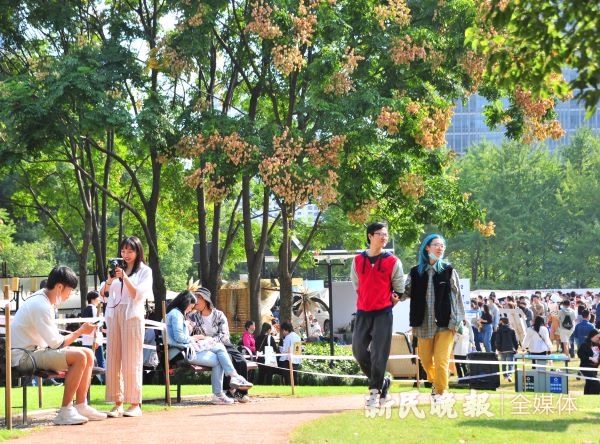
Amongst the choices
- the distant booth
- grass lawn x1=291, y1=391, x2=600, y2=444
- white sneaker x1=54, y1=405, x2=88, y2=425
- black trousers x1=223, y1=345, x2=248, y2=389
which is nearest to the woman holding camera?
white sneaker x1=54, y1=405, x2=88, y2=425

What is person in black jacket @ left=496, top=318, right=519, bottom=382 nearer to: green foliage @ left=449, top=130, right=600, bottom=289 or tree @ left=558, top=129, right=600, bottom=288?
green foliage @ left=449, top=130, right=600, bottom=289

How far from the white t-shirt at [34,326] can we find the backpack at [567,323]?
2280 cm

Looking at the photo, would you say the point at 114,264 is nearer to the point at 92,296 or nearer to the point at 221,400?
the point at 221,400

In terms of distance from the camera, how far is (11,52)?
1203 inches

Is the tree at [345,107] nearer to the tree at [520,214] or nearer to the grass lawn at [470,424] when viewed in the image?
the grass lawn at [470,424]

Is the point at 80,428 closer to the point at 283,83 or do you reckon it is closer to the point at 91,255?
the point at 283,83

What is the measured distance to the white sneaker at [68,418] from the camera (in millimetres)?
11047

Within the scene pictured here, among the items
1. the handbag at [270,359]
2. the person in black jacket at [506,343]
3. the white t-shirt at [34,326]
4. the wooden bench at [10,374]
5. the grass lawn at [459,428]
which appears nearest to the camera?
the grass lawn at [459,428]

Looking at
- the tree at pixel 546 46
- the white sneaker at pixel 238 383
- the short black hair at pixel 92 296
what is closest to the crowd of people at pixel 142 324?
the white sneaker at pixel 238 383

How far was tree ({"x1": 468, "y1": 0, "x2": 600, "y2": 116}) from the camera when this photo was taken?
675cm

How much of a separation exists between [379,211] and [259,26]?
5655 mm

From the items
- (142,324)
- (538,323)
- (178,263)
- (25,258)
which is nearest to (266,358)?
(538,323)

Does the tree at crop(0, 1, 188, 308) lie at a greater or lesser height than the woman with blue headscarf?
greater

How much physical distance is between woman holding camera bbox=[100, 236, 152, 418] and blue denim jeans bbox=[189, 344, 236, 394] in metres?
2.19
